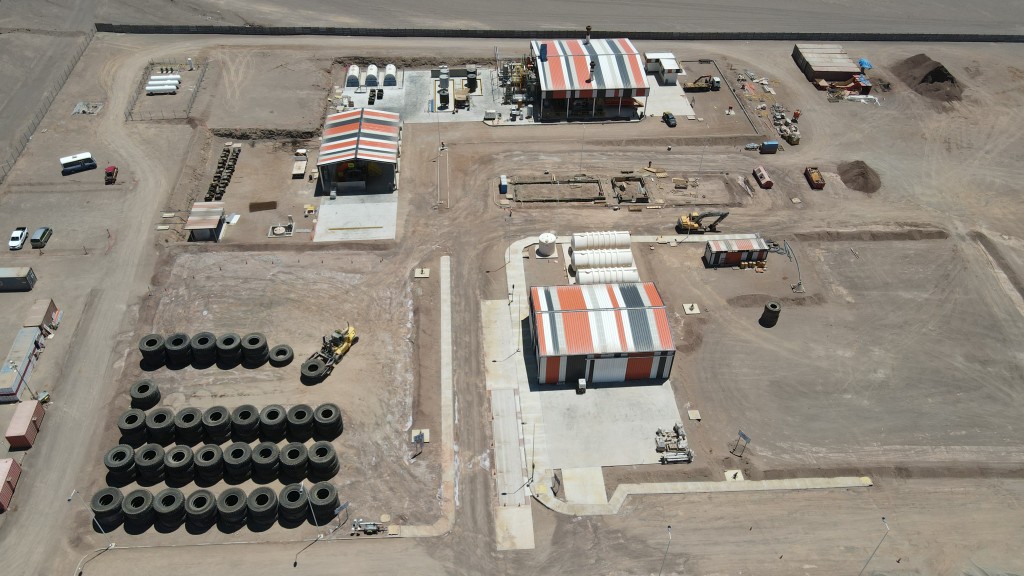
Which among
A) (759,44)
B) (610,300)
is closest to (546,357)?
(610,300)

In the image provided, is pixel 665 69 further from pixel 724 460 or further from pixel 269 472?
pixel 269 472

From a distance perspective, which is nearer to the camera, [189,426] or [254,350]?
[189,426]

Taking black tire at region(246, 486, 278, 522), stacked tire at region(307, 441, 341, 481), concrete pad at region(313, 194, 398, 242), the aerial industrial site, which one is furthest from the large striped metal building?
black tire at region(246, 486, 278, 522)

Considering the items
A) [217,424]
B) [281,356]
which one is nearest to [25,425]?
[217,424]

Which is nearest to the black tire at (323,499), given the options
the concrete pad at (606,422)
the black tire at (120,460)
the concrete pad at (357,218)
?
the black tire at (120,460)

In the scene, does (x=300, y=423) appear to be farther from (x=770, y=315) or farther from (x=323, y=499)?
(x=770, y=315)

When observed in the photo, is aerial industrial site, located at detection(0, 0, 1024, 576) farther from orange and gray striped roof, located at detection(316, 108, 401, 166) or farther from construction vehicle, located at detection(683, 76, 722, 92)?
construction vehicle, located at detection(683, 76, 722, 92)

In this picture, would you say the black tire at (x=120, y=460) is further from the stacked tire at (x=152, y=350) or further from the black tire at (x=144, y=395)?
the stacked tire at (x=152, y=350)
